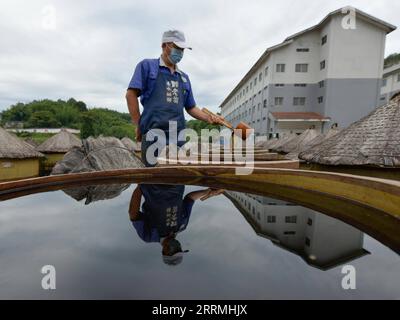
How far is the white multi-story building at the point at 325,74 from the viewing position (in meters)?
22.0

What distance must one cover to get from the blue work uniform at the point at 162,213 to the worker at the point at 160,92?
105 cm

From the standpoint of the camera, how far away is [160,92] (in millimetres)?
2391

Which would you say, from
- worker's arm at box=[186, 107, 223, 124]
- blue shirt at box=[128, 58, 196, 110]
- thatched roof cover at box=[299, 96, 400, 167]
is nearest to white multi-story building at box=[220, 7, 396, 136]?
thatched roof cover at box=[299, 96, 400, 167]

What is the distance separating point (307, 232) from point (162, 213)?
68cm

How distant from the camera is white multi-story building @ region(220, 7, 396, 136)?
2200 cm

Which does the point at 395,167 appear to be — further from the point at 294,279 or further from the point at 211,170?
the point at 294,279

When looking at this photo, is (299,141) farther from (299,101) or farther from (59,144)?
(59,144)

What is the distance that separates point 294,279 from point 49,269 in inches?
28.8

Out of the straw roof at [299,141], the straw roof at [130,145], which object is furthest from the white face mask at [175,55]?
the straw roof at [130,145]

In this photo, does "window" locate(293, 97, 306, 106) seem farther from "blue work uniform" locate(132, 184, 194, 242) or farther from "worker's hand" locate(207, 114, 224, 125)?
"blue work uniform" locate(132, 184, 194, 242)

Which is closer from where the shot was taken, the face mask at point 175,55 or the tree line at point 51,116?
the face mask at point 175,55

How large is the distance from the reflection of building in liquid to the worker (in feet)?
4.71

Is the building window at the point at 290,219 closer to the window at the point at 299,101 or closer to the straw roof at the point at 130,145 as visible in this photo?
the straw roof at the point at 130,145
